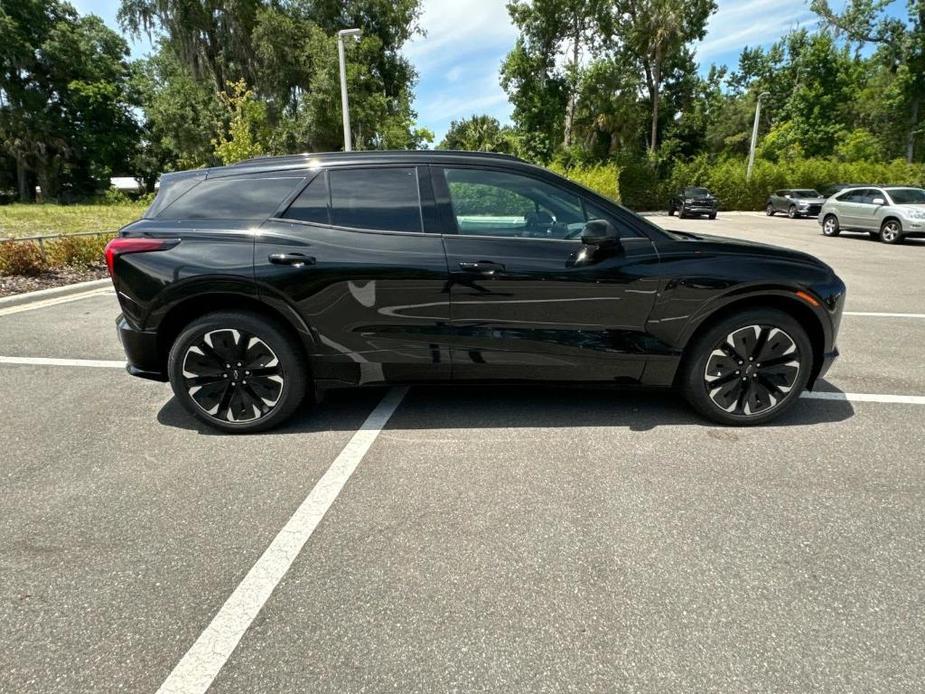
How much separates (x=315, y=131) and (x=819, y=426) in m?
30.0

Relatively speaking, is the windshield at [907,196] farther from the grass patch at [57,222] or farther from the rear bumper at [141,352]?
the grass patch at [57,222]

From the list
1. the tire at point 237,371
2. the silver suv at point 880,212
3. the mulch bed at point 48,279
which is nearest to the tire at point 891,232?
the silver suv at point 880,212

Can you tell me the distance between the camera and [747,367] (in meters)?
3.45

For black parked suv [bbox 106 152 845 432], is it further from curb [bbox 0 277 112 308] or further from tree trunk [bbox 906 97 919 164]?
tree trunk [bbox 906 97 919 164]

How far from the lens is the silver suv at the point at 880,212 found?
14.6 meters

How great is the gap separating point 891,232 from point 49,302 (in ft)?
63.8

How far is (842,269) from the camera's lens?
10562 millimetres

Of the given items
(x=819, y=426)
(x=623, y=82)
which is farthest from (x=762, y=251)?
(x=623, y=82)

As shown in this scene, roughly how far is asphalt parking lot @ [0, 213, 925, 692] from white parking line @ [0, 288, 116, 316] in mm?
3778

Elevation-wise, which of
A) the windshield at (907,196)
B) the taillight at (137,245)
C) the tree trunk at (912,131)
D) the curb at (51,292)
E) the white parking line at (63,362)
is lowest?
the white parking line at (63,362)

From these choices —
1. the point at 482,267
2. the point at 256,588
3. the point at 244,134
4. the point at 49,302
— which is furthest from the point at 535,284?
the point at 244,134

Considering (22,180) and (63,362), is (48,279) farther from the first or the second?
(22,180)

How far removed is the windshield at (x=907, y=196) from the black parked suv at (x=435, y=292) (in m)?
16.0

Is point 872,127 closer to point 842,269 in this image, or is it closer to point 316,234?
point 842,269
